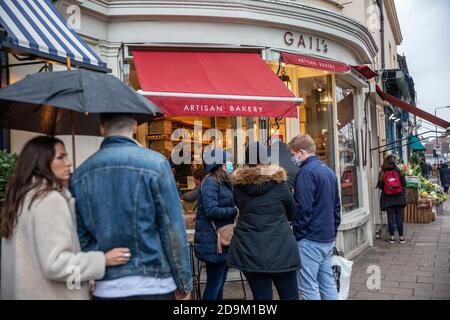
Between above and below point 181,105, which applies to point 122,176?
below

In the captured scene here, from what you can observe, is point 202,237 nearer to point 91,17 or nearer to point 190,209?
point 190,209

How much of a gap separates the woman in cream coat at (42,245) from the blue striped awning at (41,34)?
7.24 feet

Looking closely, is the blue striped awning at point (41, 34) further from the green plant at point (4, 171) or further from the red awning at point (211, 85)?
the green plant at point (4, 171)

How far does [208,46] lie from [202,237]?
3.37 metres

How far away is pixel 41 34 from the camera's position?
4.48 meters

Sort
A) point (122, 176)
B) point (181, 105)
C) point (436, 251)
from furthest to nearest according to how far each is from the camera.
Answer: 1. point (436, 251)
2. point (181, 105)
3. point (122, 176)

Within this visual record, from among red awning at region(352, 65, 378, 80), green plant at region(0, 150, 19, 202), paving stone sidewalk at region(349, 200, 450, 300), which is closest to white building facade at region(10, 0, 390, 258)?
red awning at region(352, 65, 378, 80)

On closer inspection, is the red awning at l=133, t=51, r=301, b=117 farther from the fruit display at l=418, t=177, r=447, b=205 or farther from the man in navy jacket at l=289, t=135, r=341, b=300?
the fruit display at l=418, t=177, r=447, b=205

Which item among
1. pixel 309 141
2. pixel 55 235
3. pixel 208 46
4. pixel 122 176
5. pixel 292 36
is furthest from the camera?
pixel 292 36

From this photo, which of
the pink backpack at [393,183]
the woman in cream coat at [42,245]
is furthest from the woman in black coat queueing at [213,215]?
the pink backpack at [393,183]

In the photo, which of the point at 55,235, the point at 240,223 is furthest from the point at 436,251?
the point at 55,235

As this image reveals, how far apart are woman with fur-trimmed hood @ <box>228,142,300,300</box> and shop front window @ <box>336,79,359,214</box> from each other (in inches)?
214

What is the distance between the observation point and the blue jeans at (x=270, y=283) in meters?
3.71

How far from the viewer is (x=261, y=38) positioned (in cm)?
712
